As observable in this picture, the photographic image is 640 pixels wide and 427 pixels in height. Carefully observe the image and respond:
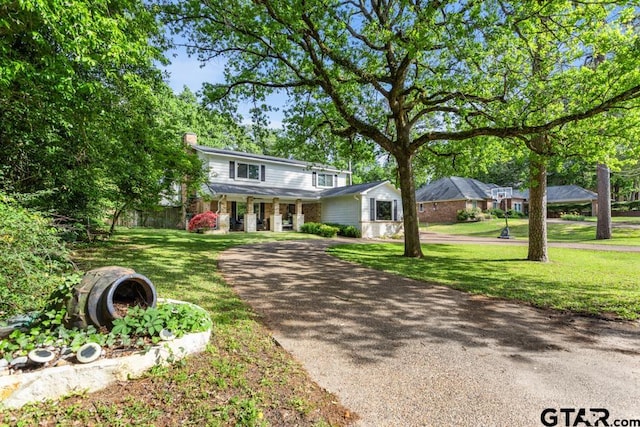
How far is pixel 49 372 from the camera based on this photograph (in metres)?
2.76

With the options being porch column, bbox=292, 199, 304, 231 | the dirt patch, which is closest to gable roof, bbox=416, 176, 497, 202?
porch column, bbox=292, 199, 304, 231

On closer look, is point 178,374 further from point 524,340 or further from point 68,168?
point 68,168

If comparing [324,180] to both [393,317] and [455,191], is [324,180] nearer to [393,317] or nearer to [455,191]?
[455,191]

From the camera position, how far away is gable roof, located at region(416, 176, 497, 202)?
116 feet

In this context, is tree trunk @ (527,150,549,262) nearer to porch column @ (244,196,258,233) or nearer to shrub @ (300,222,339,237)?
shrub @ (300,222,339,237)

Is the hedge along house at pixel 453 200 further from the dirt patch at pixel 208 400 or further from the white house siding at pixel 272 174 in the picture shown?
the dirt patch at pixel 208 400

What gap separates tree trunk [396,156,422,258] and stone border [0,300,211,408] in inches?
392

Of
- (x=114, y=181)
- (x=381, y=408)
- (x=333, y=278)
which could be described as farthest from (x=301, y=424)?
(x=114, y=181)

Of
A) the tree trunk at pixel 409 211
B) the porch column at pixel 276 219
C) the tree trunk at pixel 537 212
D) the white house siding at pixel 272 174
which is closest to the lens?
the tree trunk at pixel 537 212

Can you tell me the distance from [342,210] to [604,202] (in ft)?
50.1

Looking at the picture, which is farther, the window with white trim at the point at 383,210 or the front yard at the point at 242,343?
the window with white trim at the point at 383,210

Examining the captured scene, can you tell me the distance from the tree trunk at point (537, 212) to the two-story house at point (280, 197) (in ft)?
36.1

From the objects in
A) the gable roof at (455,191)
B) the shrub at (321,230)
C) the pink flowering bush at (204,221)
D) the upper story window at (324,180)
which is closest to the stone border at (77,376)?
the pink flowering bush at (204,221)

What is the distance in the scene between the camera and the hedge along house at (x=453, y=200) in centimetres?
3500
